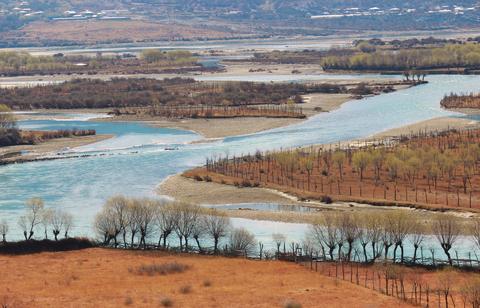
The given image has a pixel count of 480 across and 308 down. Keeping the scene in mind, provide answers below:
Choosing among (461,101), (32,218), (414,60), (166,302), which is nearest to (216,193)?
(32,218)

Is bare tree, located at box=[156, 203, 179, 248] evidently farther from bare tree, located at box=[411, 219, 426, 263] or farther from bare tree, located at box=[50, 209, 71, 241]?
bare tree, located at box=[411, 219, 426, 263]

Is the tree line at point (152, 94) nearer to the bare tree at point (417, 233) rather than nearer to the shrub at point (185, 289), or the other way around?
the bare tree at point (417, 233)

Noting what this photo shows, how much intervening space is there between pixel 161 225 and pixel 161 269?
5.63 meters

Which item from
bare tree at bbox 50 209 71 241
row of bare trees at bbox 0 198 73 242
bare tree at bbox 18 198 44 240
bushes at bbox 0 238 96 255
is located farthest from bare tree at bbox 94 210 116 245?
bare tree at bbox 18 198 44 240

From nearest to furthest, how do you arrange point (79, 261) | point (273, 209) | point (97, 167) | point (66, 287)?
1. point (66, 287)
2. point (79, 261)
3. point (273, 209)
4. point (97, 167)

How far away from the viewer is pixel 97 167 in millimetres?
62062

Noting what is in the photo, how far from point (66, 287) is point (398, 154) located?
26708 mm

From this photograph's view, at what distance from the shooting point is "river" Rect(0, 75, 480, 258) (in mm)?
50875

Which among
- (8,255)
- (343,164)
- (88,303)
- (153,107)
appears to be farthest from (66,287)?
(153,107)

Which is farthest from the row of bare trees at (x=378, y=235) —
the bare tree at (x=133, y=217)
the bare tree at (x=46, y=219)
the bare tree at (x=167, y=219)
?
the bare tree at (x=46, y=219)

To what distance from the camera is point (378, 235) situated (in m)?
39.0

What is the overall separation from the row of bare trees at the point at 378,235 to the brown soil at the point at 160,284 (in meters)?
2.74

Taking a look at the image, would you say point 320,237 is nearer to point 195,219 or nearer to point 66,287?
point 195,219

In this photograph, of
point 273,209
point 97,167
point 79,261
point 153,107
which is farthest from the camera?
point 153,107
